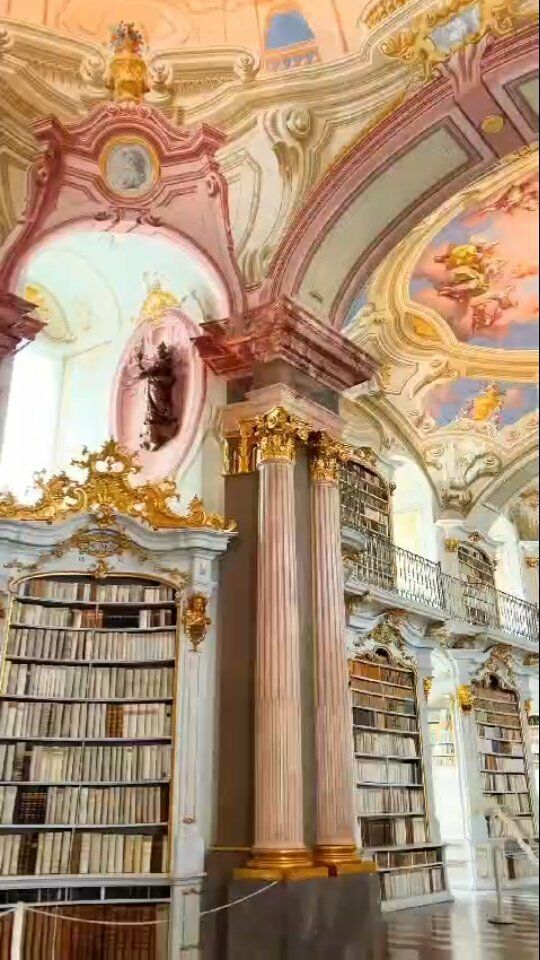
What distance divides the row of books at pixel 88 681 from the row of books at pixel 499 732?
7314 millimetres

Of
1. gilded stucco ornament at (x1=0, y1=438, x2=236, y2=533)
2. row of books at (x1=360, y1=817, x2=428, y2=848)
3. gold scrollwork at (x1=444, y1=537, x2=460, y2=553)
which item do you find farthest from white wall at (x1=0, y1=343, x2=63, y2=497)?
gold scrollwork at (x1=444, y1=537, x2=460, y2=553)

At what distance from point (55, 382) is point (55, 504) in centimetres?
366

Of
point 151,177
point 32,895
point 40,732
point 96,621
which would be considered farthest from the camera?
point 151,177

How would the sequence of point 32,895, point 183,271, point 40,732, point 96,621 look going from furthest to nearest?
1. point 183,271
2. point 96,621
3. point 40,732
4. point 32,895

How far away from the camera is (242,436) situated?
6.88 m

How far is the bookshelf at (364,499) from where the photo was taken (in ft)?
35.1

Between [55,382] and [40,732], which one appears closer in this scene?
[40,732]

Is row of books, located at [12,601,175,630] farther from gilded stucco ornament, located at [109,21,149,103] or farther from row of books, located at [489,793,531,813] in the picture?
row of books, located at [489,793,531,813]

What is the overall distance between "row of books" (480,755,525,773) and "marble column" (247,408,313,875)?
6.89m

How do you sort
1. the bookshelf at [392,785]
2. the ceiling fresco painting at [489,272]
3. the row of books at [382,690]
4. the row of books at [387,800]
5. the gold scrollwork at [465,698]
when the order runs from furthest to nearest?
the gold scrollwork at [465,698] < the row of books at [382,690] < the bookshelf at [392,785] < the row of books at [387,800] < the ceiling fresco painting at [489,272]

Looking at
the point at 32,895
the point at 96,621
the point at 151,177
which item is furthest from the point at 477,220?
the point at 32,895

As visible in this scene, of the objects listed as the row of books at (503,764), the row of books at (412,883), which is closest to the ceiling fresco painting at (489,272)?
the row of books at (503,764)

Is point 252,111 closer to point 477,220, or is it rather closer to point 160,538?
point 477,220

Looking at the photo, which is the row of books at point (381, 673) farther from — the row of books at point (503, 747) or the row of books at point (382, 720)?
the row of books at point (503, 747)
